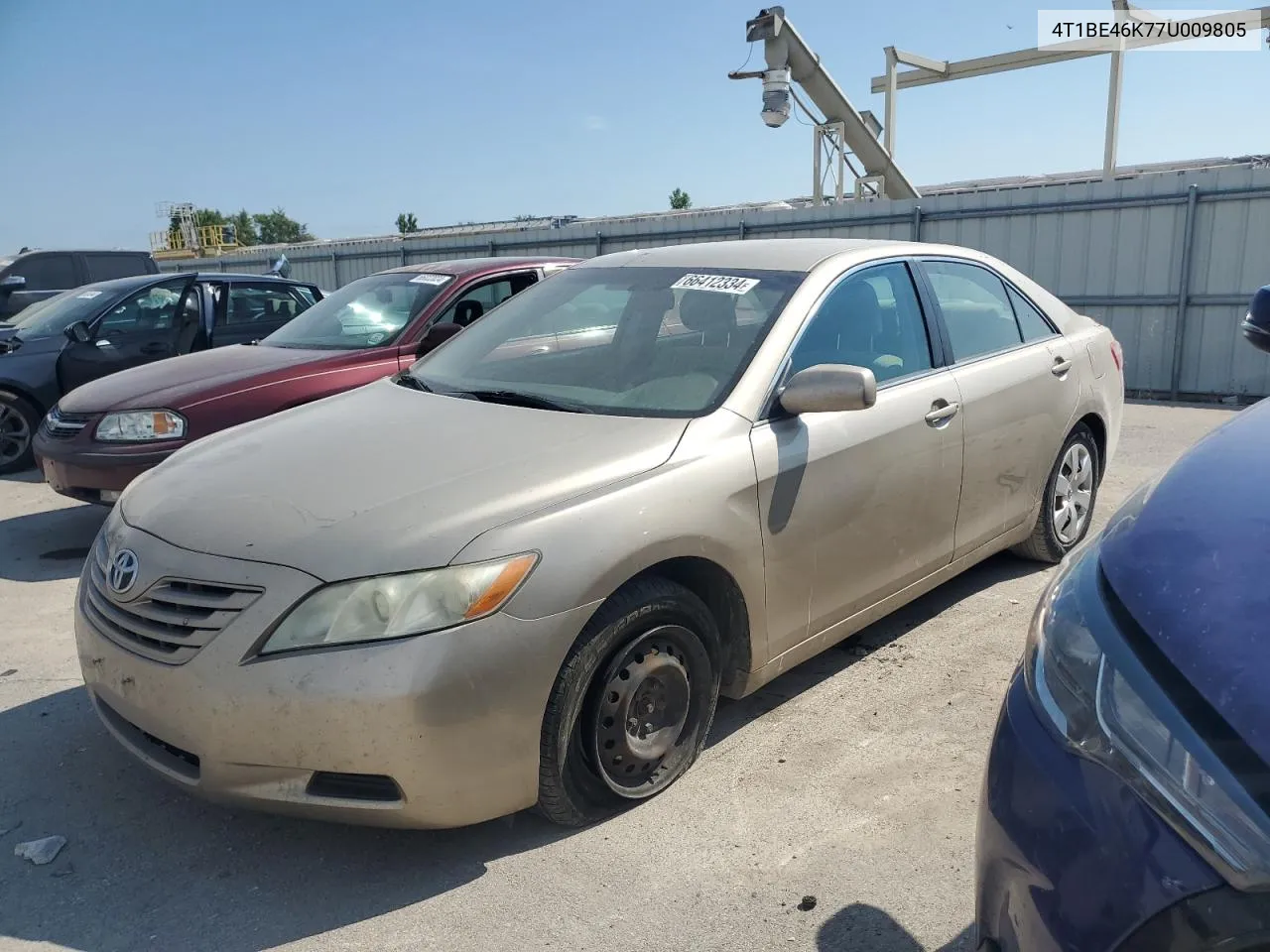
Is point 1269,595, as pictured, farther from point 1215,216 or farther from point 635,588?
point 1215,216

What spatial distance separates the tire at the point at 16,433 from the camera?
755cm

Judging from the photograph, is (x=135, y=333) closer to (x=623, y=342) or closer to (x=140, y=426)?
(x=140, y=426)

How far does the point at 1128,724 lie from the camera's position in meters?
1.40

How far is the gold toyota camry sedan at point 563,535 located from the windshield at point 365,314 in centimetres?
222

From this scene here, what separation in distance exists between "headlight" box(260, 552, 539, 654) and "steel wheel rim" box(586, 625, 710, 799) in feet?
1.65

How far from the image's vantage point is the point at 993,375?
4.01m

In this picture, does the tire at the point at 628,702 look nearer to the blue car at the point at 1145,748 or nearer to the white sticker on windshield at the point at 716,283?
the blue car at the point at 1145,748

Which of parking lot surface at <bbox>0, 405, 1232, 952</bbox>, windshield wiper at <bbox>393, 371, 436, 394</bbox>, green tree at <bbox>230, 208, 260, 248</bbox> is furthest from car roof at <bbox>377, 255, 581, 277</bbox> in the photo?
green tree at <bbox>230, 208, 260, 248</bbox>

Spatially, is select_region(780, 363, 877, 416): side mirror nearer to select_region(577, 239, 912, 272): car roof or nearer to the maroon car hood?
select_region(577, 239, 912, 272): car roof

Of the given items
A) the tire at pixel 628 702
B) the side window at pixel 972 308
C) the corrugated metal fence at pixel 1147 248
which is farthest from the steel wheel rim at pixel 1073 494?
the corrugated metal fence at pixel 1147 248

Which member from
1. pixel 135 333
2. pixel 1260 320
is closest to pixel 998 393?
pixel 1260 320

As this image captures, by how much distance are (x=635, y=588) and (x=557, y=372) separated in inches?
42.8

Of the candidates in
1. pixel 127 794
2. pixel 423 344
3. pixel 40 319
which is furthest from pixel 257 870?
pixel 40 319

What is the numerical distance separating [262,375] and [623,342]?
2.82 meters
